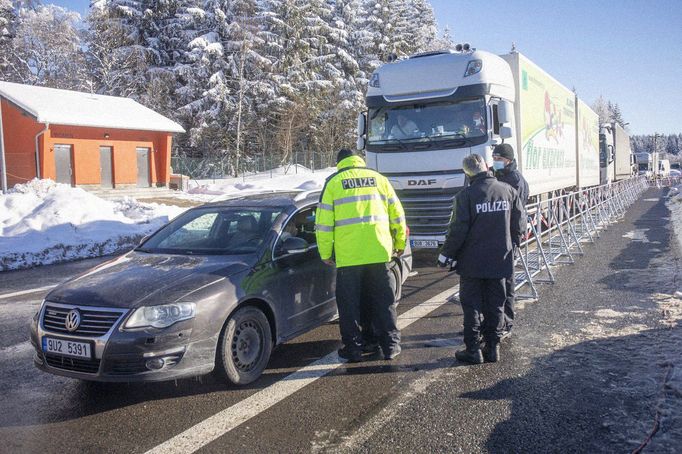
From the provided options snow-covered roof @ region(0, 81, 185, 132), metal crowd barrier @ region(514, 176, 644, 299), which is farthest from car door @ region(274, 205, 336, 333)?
snow-covered roof @ region(0, 81, 185, 132)

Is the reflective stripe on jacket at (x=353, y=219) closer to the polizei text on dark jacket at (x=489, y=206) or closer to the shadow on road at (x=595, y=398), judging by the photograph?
the polizei text on dark jacket at (x=489, y=206)

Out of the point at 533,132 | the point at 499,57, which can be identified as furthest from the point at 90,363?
the point at 533,132

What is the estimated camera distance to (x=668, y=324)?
613 cm

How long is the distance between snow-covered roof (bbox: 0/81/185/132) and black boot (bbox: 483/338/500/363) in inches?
996

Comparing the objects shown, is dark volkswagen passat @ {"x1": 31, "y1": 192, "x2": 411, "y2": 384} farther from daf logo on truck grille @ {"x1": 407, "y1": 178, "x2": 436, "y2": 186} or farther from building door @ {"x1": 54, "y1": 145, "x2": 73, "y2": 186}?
building door @ {"x1": 54, "y1": 145, "x2": 73, "y2": 186}

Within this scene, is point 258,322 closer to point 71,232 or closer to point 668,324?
point 668,324

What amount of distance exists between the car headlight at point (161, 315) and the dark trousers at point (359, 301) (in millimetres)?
1466

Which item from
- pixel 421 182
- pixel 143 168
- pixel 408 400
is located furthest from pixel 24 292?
pixel 143 168

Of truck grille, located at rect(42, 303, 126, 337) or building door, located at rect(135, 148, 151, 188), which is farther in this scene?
building door, located at rect(135, 148, 151, 188)

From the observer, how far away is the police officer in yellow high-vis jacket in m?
5.08

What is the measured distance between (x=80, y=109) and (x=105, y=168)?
10.3ft

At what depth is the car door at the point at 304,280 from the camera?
5176 mm

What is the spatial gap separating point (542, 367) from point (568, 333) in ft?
3.86

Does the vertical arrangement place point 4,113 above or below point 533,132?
above
